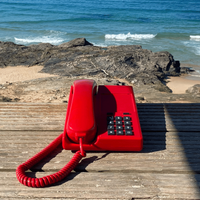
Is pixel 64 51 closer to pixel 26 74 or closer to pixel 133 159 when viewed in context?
pixel 26 74

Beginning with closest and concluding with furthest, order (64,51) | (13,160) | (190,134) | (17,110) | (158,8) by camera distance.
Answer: (13,160), (190,134), (17,110), (64,51), (158,8)

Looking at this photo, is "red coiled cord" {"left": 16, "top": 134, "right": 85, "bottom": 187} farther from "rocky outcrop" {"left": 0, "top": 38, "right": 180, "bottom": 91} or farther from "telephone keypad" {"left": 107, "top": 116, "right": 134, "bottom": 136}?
"rocky outcrop" {"left": 0, "top": 38, "right": 180, "bottom": 91}

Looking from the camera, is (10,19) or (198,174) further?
(10,19)

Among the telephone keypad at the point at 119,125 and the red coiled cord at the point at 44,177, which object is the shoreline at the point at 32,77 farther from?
the red coiled cord at the point at 44,177

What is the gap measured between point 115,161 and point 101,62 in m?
7.56

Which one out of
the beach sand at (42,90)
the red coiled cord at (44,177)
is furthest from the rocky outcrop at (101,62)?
the red coiled cord at (44,177)

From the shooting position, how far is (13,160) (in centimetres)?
136

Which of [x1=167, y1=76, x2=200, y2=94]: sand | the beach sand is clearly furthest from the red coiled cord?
[x1=167, y1=76, x2=200, y2=94]: sand

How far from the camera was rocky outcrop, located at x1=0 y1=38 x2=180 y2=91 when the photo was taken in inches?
317

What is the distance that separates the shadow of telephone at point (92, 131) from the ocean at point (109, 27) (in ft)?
43.1

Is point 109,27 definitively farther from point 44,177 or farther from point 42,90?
point 44,177

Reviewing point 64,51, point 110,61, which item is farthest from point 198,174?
point 64,51

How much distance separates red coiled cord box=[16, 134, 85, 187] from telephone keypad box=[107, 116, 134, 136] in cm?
24

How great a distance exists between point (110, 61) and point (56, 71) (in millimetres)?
2151
